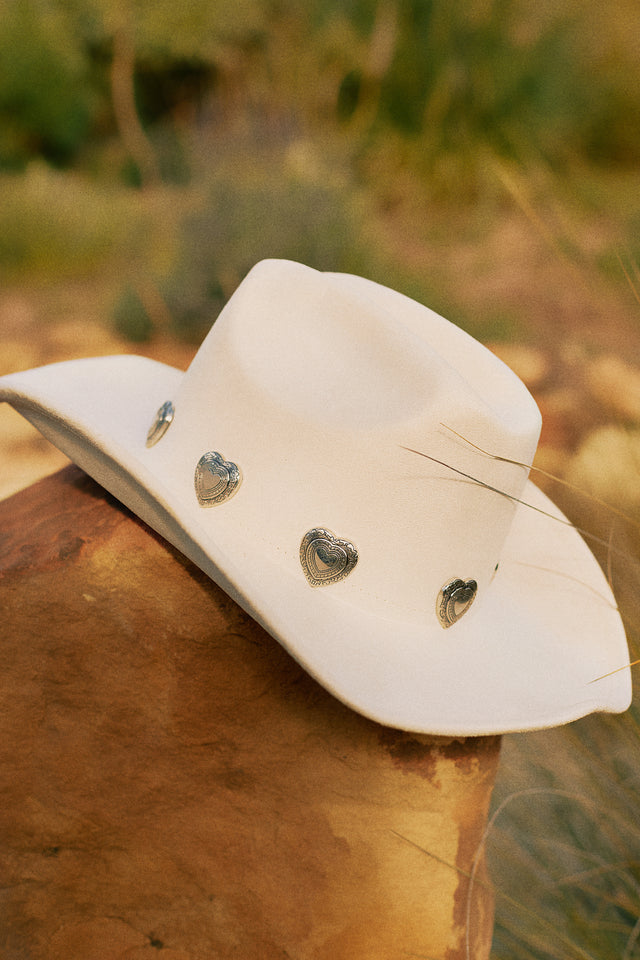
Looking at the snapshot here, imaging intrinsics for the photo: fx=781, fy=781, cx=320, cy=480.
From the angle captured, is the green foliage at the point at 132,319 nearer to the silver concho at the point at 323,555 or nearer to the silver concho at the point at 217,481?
the silver concho at the point at 217,481

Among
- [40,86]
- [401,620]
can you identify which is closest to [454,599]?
[401,620]

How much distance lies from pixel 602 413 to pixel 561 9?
521cm

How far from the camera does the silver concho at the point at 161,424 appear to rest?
4.98 ft

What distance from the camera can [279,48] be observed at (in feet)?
29.6

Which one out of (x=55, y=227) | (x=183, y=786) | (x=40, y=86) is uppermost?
(x=183, y=786)

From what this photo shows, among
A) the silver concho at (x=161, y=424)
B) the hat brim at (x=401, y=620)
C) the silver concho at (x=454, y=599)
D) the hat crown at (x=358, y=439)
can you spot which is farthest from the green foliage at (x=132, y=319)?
the silver concho at (x=454, y=599)

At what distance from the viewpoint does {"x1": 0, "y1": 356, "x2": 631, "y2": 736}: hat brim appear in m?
1.25

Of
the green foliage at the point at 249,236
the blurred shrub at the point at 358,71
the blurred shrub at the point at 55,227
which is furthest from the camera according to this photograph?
the blurred shrub at the point at 358,71

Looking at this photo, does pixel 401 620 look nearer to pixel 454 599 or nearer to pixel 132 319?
pixel 454 599

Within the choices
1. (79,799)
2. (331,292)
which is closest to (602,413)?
(331,292)

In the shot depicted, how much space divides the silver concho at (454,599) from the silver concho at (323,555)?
0.68ft

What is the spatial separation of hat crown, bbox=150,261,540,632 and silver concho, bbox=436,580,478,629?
0.7 inches

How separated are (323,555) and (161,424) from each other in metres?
0.44

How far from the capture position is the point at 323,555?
1.33m
